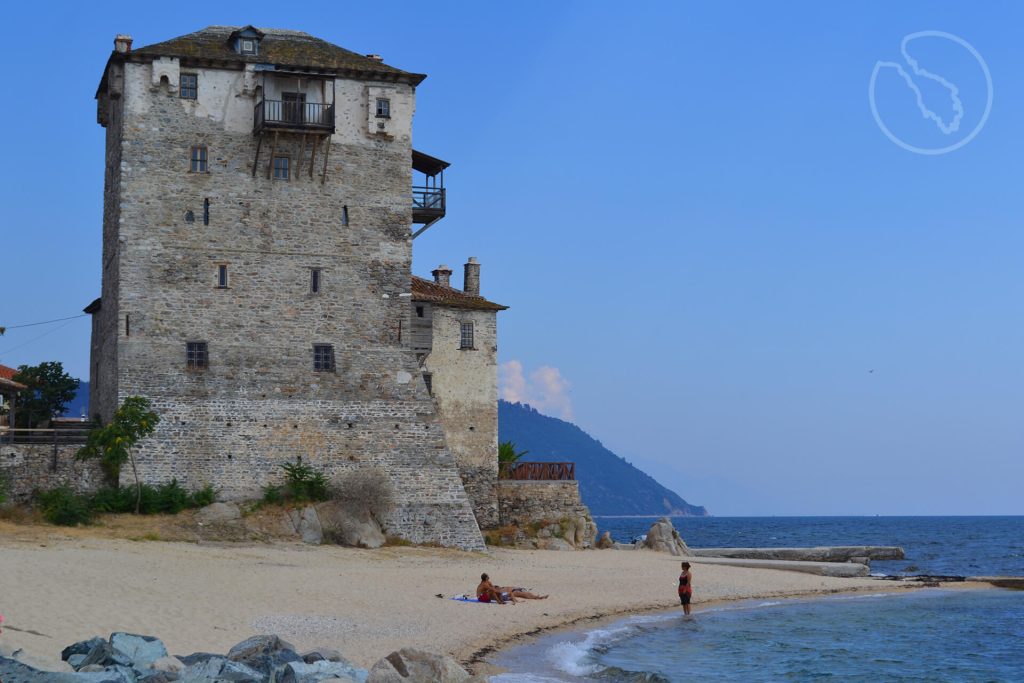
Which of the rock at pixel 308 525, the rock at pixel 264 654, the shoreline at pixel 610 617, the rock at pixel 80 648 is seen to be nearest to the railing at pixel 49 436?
the rock at pixel 308 525

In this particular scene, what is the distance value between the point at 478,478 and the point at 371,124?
44.4 ft

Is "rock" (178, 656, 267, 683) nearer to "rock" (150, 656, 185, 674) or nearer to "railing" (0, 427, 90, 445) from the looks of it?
"rock" (150, 656, 185, 674)

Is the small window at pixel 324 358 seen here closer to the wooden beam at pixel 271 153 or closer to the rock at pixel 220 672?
the wooden beam at pixel 271 153

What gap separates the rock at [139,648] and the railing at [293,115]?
2253cm

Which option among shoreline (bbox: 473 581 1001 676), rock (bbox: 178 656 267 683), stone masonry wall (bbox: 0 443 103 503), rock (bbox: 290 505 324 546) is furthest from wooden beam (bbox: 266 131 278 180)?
rock (bbox: 178 656 267 683)

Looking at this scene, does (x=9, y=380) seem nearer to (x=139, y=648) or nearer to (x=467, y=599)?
(x=467, y=599)

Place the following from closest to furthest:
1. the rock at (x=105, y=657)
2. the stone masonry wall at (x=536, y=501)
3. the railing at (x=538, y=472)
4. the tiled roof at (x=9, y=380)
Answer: the rock at (x=105, y=657)
the tiled roof at (x=9, y=380)
the stone masonry wall at (x=536, y=501)
the railing at (x=538, y=472)

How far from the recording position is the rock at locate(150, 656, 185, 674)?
1775 cm

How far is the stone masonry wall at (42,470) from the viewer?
35844 mm

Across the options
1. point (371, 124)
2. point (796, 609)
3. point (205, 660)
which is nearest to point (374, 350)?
point (371, 124)

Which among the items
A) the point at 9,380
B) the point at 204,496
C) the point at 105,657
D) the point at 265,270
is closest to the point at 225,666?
the point at 105,657

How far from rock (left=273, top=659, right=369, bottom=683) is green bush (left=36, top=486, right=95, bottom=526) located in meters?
18.5

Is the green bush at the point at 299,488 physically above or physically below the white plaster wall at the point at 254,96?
below

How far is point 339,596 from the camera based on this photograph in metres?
28.6
